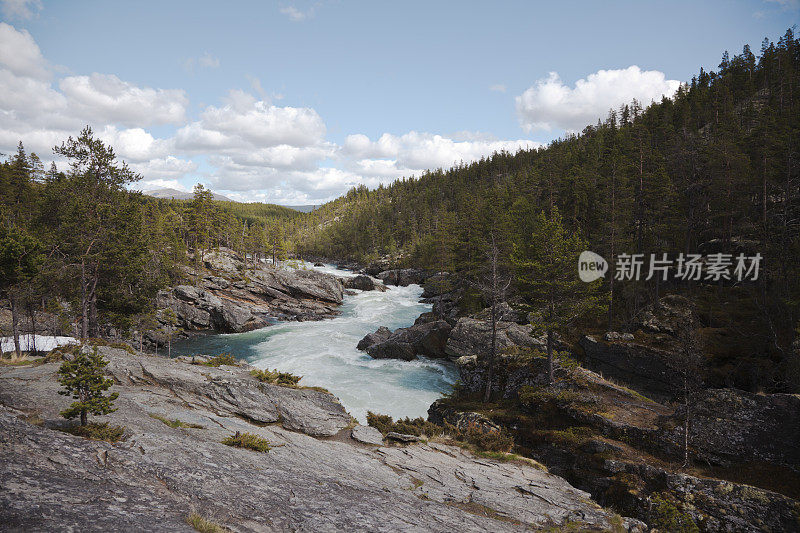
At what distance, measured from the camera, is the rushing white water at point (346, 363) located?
26.8m

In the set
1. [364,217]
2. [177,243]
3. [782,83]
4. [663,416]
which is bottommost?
[663,416]

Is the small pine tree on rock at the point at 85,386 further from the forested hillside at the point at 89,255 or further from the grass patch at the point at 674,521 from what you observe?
the forested hillside at the point at 89,255

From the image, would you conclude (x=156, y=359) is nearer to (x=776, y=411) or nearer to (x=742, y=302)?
(x=776, y=411)

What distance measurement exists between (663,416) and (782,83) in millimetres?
91669

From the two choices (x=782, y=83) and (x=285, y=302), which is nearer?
(x=285, y=302)

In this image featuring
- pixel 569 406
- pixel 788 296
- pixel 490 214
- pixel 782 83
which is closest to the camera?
pixel 569 406

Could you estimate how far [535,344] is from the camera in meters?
29.8

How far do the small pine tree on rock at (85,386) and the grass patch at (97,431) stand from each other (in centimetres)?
24

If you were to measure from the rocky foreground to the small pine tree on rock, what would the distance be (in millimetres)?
774

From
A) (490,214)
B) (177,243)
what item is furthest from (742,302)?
(177,243)

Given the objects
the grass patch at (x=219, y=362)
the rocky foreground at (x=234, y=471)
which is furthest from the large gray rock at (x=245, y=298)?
the rocky foreground at (x=234, y=471)

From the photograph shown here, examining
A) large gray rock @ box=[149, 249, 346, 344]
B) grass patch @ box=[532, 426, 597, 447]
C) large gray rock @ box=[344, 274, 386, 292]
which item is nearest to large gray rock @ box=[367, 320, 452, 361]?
grass patch @ box=[532, 426, 597, 447]

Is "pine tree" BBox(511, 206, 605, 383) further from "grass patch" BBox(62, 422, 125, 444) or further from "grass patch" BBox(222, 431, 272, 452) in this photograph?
"grass patch" BBox(62, 422, 125, 444)

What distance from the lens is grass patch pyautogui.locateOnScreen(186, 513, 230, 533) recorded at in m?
5.54
